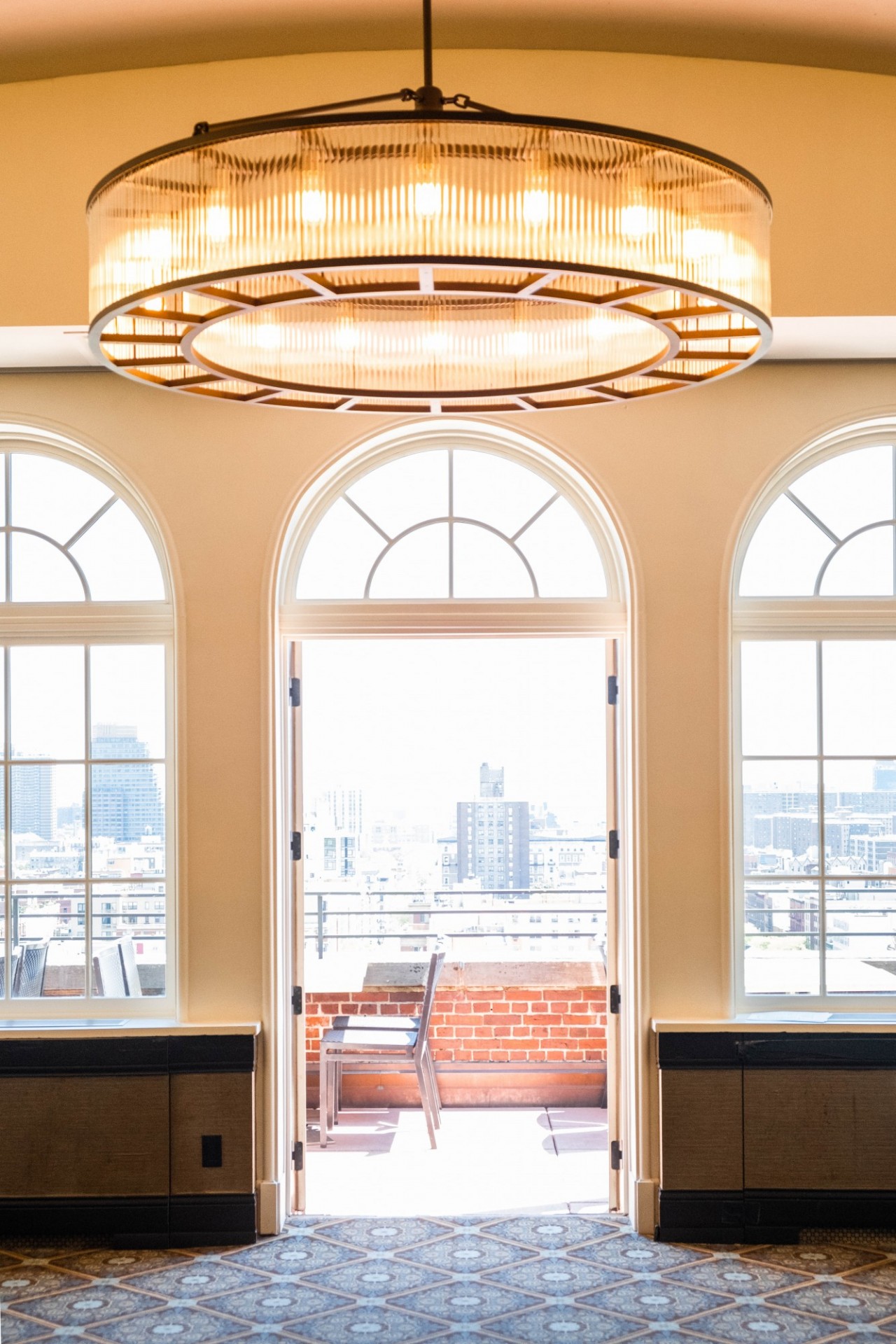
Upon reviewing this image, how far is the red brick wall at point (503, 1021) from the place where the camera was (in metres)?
6.87

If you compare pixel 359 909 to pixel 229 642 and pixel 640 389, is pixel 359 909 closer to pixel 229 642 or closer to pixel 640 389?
pixel 229 642

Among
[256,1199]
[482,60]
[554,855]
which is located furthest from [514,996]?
[482,60]

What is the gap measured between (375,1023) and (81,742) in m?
2.29

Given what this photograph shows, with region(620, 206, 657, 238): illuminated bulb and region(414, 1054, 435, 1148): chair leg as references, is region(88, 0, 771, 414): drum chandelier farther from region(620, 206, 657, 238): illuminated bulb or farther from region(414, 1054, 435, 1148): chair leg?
region(414, 1054, 435, 1148): chair leg

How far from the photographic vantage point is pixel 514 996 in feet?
22.7

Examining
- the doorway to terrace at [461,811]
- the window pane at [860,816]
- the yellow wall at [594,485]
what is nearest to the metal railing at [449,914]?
the doorway to terrace at [461,811]

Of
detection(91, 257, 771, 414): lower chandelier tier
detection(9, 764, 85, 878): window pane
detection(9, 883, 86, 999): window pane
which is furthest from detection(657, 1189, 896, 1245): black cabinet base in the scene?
detection(91, 257, 771, 414): lower chandelier tier

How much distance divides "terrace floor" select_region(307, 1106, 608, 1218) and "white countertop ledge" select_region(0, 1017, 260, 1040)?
0.89 metres

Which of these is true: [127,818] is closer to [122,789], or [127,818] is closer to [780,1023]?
[122,789]

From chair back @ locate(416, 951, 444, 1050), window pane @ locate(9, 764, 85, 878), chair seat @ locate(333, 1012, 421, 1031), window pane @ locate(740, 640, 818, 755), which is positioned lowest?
chair seat @ locate(333, 1012, 421, 1031)

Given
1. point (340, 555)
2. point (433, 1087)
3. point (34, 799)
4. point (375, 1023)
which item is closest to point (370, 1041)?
point (375, 1023)

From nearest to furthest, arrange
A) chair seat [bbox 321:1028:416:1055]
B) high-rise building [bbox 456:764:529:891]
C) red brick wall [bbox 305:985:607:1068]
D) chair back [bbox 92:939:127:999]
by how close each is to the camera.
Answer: chair back [bbox 92:939:127:999] → chair seat [bbox 321:1028:416:1055] → red brick wall [bbox 305:985:607:1068] → high-rise building [bbox 456:764:529:891]

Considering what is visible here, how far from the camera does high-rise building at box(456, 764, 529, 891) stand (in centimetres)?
775

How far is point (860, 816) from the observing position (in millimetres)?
4961
